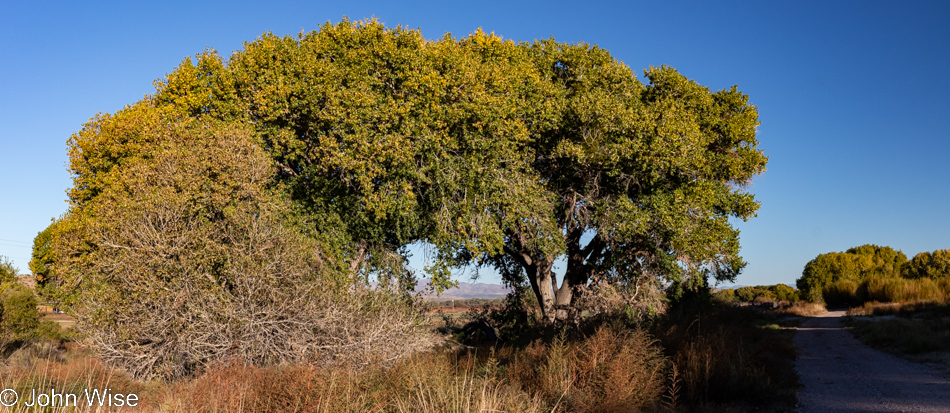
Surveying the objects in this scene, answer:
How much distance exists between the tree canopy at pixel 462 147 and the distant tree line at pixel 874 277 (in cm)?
2135

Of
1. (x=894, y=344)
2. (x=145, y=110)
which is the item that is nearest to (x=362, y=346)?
(x=145, y=110)

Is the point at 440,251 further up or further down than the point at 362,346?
further up

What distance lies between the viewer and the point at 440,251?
14.5 metres

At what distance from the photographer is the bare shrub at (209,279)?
12.3 meters

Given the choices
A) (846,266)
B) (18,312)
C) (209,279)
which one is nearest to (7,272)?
(18,312)

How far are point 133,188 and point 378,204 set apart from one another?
6006 millimetres

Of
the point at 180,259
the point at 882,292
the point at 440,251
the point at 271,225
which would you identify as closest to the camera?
the point at 180,259

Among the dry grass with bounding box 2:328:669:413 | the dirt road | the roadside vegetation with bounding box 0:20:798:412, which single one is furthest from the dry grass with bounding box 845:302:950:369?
the dry grass with bounding box 2:328:669:413

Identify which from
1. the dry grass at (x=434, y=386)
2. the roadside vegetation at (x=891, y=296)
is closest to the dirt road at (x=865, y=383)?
the roadside vegetation at (x=891, y=296)

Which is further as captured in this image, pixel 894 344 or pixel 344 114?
pixel 894 344

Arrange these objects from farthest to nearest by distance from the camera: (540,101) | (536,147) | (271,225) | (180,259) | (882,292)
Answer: (882,292) → (536,147) → (540,101) → (271,225) → (180,259)

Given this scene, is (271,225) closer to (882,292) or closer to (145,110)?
(145,110)

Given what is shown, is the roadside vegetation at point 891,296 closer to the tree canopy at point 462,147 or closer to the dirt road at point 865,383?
the dirt road at point 865,383

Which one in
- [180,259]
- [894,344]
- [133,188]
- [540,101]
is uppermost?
[540,101]
